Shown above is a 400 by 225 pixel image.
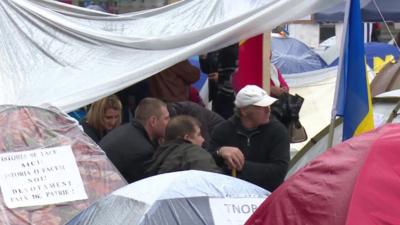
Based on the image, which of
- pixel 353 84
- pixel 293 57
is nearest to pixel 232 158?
pixel 353 84

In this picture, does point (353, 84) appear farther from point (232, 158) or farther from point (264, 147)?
point (232, 158)

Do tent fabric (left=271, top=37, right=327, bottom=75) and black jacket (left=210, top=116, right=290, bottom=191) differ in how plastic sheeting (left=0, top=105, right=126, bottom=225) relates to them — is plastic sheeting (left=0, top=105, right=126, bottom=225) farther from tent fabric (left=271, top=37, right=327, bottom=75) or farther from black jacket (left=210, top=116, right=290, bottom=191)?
tent fabric (left=271, top=37, right=327, bottom=75)

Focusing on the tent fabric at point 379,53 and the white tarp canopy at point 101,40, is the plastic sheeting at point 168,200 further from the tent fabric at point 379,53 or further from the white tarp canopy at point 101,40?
the tent fabric at point 379,53

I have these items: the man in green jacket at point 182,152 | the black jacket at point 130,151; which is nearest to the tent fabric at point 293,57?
the black jacket at point 130,151

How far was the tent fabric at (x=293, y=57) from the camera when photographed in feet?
50.7

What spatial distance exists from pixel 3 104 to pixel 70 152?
2.45 feet

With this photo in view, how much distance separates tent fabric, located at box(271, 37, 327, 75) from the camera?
15.5 meters

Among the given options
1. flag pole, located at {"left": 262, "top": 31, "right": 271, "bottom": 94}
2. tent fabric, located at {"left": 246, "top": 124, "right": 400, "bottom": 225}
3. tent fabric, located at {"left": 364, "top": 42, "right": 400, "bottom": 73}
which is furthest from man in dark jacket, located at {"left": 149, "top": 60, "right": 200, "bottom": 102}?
tent fabric, located at {"left": 246, "top": 124, "right": 400, "bottom": 225}

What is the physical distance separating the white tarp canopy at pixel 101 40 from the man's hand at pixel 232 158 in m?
0.99

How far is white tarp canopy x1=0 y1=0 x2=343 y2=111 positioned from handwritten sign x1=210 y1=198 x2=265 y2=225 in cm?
278

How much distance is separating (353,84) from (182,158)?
179 centimetres

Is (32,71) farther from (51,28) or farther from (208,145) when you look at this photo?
(208,145)

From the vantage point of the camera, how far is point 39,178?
19.3 feet

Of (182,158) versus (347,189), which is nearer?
(347,189)
